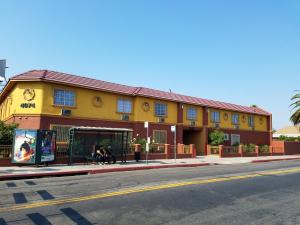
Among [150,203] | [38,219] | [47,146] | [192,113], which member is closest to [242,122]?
[192,113]

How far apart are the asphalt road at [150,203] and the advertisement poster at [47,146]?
271 inches

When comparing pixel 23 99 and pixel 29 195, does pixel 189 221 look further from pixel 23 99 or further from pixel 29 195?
pixel 23 99

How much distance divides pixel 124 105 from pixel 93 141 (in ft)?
27.0

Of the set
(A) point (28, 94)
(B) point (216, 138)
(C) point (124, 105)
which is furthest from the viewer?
(B) point (216, 138)

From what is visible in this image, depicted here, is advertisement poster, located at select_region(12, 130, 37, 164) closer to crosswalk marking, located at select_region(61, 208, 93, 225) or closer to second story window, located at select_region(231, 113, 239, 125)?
crosswalk marking, located at select_region(61, 208, 93, 225)

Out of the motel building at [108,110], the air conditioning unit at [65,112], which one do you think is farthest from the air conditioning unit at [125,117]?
the air conditioning unit at [65,112]

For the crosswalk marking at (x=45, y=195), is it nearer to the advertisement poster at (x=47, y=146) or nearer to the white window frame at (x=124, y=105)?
the advertisement poster at (x=47, y=146)

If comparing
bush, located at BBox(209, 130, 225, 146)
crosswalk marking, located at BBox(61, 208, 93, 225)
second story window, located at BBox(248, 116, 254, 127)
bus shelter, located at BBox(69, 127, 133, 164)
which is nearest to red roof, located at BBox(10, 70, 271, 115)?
bush, located at BBox(209, 130, 225, 146)

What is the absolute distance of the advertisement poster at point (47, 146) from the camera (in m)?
18.8

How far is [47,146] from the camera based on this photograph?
62.6 feet

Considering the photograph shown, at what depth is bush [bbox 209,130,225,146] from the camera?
35.4 meters

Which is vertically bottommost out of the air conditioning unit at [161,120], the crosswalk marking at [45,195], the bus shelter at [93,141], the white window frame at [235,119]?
the crosswalk marking at [45,195]

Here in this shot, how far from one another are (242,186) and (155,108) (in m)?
19.6

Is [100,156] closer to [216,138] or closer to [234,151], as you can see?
[234,151]
